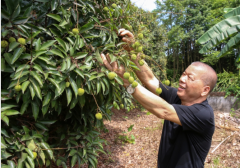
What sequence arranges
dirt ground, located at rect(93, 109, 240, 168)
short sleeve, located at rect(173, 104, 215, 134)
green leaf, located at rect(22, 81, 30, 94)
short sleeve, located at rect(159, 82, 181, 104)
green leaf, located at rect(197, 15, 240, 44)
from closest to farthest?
1. green leaf, located at rect(22, 81, 30, 94)
2. short sleeve, located at rect(173, 104, 215, 134)
3. short sleeve, located at rect(159, 82, 181, 104)
4. dirt ground, located at rect(93, 109, 240, 168)
5. green leaf, located at rect(197, 15, 240, 44)

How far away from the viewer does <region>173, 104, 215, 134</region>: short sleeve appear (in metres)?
1.30

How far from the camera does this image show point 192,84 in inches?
56.4

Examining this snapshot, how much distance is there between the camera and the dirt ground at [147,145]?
3537mm

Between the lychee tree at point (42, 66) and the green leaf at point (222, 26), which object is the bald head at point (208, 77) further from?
the green leaf at point (222, 26)

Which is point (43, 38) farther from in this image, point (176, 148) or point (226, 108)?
point (226, 108)

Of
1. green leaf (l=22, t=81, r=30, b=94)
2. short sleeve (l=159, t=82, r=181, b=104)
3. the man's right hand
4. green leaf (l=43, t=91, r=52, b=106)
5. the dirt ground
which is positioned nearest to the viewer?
green leaf (l=22, t=81, r=30, b=94)

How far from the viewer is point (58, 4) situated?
4.01 ft

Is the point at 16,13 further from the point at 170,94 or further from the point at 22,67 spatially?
the point at 170,94

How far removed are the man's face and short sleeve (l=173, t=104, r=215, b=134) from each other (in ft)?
0.51

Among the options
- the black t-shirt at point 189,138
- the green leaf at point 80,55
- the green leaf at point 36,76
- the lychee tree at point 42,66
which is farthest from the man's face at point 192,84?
the green leaf at point 36,76

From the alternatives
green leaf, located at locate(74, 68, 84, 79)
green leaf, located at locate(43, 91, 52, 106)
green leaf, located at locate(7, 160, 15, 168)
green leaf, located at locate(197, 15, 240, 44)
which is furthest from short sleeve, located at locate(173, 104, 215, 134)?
green leaf, located at locate(197, 15, 240, 44)

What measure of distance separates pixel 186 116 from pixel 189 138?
0.24m

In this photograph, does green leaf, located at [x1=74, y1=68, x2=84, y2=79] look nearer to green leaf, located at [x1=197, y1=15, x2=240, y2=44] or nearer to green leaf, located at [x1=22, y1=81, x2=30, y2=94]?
green leaf, located at [x1=22, y1=81, x2=30, y2=94]

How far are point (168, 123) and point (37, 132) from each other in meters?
1.13
